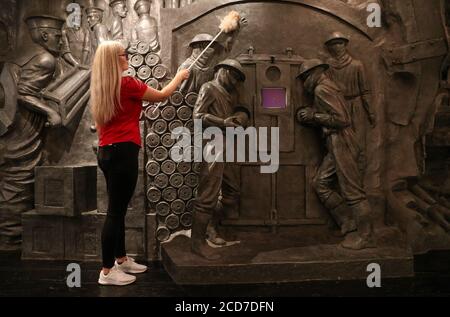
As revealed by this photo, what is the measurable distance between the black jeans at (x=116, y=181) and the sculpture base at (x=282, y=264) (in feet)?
2.38

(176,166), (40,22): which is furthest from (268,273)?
(40,22)

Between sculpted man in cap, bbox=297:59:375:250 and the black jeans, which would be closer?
the black jeans

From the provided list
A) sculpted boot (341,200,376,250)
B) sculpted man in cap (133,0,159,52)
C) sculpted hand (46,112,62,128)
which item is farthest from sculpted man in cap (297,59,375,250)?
sculpted hand (46,112,62,128)

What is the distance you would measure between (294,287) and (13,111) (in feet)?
13.7

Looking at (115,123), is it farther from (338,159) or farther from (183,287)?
(338,159)

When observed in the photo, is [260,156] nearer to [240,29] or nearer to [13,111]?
[240,29]

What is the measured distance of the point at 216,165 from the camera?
4.47 meters

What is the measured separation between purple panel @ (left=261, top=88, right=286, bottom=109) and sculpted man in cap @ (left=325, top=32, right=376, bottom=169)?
26.7 inches

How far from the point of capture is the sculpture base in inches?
166

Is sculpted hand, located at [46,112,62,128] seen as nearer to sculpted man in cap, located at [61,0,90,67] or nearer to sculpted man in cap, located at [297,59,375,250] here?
sculpted man in cap, located at [61,0,90,67]

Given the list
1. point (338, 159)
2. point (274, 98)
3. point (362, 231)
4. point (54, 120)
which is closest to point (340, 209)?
point (362, 231)

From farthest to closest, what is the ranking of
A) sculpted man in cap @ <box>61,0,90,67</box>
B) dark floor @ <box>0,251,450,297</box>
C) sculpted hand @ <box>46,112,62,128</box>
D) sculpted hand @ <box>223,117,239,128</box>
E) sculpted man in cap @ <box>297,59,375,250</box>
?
sculpted man in cap @ <box>61,0,90,67</box> < sculpted hand @ <box>46,112,62,128</box> < sculpted man in cap @ <box>297,59,375,250</box> < sculpted hand @ <box>223,117,239,128</box> < dark floor @ <box>0,251,450,297</box>

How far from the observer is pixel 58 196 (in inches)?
203
